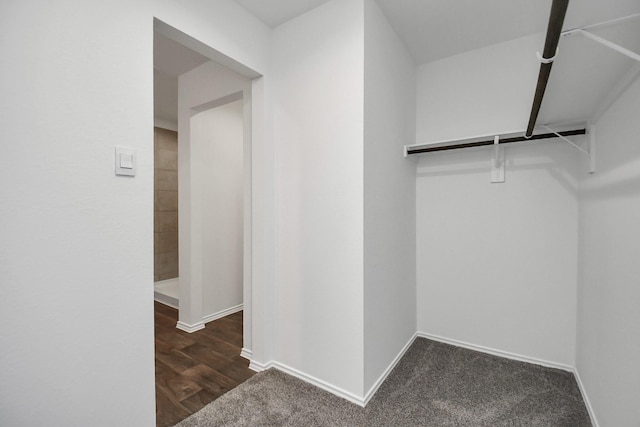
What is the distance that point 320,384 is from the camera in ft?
6.07

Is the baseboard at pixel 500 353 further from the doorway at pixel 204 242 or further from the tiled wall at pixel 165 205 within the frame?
the tiled wall at pixel 165 205

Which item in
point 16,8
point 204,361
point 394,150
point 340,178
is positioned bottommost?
point 204,361

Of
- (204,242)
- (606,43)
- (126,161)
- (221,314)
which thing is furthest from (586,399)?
(204,242)

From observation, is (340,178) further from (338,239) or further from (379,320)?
(379,320)

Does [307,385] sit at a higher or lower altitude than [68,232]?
lower

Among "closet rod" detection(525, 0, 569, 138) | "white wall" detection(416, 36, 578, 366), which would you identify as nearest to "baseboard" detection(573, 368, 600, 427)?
"white wall" detection(416, 36, 578, 366)

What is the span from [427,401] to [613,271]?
119cm

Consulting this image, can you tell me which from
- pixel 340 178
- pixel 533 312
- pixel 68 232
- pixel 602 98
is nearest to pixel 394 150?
pixel 340 178

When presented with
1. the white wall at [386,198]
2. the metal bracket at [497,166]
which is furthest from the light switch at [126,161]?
the metal bracket at [497,166]

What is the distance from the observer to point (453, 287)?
2.44 m

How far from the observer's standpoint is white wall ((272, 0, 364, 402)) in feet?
5.58

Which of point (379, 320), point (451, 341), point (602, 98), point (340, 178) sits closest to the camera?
point (602, 98)

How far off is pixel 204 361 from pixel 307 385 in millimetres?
875

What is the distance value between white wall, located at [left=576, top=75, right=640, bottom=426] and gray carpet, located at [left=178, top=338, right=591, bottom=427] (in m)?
0.20
